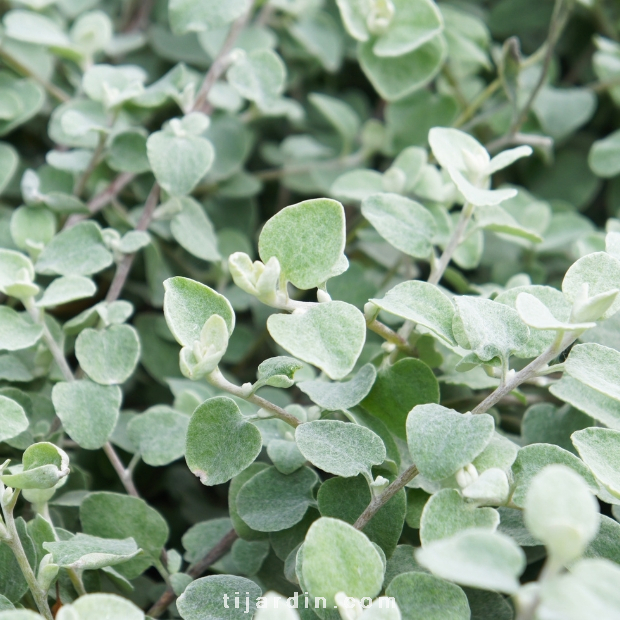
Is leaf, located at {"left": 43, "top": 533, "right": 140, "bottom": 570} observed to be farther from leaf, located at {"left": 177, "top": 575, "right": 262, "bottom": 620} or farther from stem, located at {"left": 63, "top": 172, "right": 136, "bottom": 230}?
stem, located at {"left": 63, "top": 172, "right": 136, "bottom": 230}

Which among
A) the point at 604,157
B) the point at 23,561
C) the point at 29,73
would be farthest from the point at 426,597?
the point at 29,73

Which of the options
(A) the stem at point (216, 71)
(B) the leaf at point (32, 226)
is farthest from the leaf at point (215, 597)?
(A) the stem at point (216, 71)

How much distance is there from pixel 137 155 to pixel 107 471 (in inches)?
12.7

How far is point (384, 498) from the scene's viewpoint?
0.46 meters

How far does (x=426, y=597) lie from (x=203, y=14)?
57 cm

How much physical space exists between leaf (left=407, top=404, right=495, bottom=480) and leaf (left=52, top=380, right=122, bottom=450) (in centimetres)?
25

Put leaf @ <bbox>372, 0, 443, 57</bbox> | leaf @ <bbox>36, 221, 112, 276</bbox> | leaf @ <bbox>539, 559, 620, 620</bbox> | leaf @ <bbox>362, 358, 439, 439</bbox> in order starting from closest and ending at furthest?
leaf @ <bbox>539, 559, 620, 620</bbox>
leaf @ <bbox>362, 358, 439, 439</bbox>
leaf @ <bbox>36, 221, 112, 276</bbox>
leaf @ <bbox>372, 0, 443, 57</bbox>

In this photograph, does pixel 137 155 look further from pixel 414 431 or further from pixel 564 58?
pixel 564 58

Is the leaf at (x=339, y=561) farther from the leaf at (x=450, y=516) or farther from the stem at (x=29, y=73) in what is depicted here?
the stem at (x=29, y=73)

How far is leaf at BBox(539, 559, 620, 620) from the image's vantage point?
0.29 metres

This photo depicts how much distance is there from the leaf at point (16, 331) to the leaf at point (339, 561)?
29 cm

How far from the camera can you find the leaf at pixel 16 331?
55 cm

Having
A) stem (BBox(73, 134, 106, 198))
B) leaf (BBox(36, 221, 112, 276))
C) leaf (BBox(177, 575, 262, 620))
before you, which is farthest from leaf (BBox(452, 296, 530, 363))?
stem (BBox(73, 134, 106, 198))

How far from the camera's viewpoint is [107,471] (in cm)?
70
